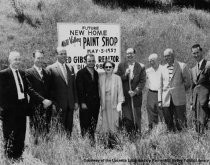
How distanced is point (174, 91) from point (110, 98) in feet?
4.14

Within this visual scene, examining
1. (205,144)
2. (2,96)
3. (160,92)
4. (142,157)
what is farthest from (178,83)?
(2,96)

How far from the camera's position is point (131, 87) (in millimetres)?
6922

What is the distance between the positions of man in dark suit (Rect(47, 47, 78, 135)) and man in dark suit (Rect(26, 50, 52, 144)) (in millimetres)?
199

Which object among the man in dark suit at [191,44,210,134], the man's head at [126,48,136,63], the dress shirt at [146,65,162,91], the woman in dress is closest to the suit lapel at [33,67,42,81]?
the woman in dress

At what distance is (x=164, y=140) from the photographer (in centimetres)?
571

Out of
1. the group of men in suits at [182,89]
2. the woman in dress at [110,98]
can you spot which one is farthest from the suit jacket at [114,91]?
the group of men in suits at [182,89]

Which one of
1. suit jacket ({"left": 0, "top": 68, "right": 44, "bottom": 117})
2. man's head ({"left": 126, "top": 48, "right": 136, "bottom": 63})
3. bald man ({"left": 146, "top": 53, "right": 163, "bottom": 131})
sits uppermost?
man's head ({"left": 126, "top": 48, "right": 136, "bottom": 63})

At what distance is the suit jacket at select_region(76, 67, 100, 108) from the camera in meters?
6.27

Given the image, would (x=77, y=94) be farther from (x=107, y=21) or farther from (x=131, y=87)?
(x=107, y=21)

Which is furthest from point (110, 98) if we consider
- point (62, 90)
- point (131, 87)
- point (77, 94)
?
point (62, 90)

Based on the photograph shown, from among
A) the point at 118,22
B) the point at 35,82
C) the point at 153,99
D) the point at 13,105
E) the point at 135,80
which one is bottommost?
the point at 153,99

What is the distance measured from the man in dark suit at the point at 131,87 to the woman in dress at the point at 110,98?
559 mm

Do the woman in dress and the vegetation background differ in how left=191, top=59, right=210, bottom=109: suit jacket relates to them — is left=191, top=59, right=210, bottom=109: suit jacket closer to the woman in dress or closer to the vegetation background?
the woman in dress

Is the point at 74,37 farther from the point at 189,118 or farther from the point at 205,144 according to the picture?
the point at 205,144
